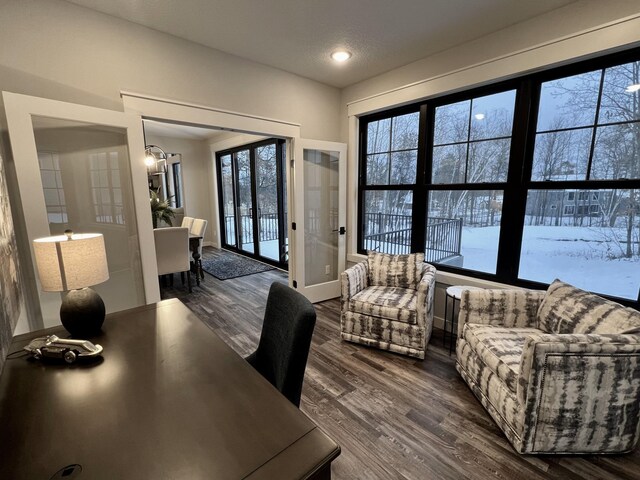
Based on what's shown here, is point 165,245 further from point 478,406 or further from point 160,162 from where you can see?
point 478,406

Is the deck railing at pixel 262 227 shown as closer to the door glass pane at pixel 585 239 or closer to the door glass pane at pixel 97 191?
the door glass pane at pixel 97 191

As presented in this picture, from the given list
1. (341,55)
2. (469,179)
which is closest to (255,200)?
(341,55)

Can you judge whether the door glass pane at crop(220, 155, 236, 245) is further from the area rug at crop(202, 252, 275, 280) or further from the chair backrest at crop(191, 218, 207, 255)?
the chair backrest at crop(191, 218, 207, 255)

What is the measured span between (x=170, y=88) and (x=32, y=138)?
1037 millimetres

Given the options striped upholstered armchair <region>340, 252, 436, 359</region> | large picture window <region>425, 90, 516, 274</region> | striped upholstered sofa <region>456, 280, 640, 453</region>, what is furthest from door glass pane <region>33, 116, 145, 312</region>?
large picture window <region>425, 90, 516, 274</region>

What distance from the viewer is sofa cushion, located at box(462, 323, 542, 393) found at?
1.67 meters

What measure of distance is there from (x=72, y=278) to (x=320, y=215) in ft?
8.83

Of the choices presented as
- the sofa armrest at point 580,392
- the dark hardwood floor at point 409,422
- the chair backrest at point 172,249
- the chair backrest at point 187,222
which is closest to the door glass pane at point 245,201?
the chair backrest at point 187,222

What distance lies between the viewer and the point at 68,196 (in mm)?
2027

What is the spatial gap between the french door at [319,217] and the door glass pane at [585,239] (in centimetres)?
200

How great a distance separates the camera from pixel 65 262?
1.29 meters

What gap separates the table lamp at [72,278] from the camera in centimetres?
128

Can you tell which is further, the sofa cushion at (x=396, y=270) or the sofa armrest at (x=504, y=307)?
the sofa cushion at (x=396, y=270)

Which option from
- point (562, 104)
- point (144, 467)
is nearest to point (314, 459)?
point (144, 467)
